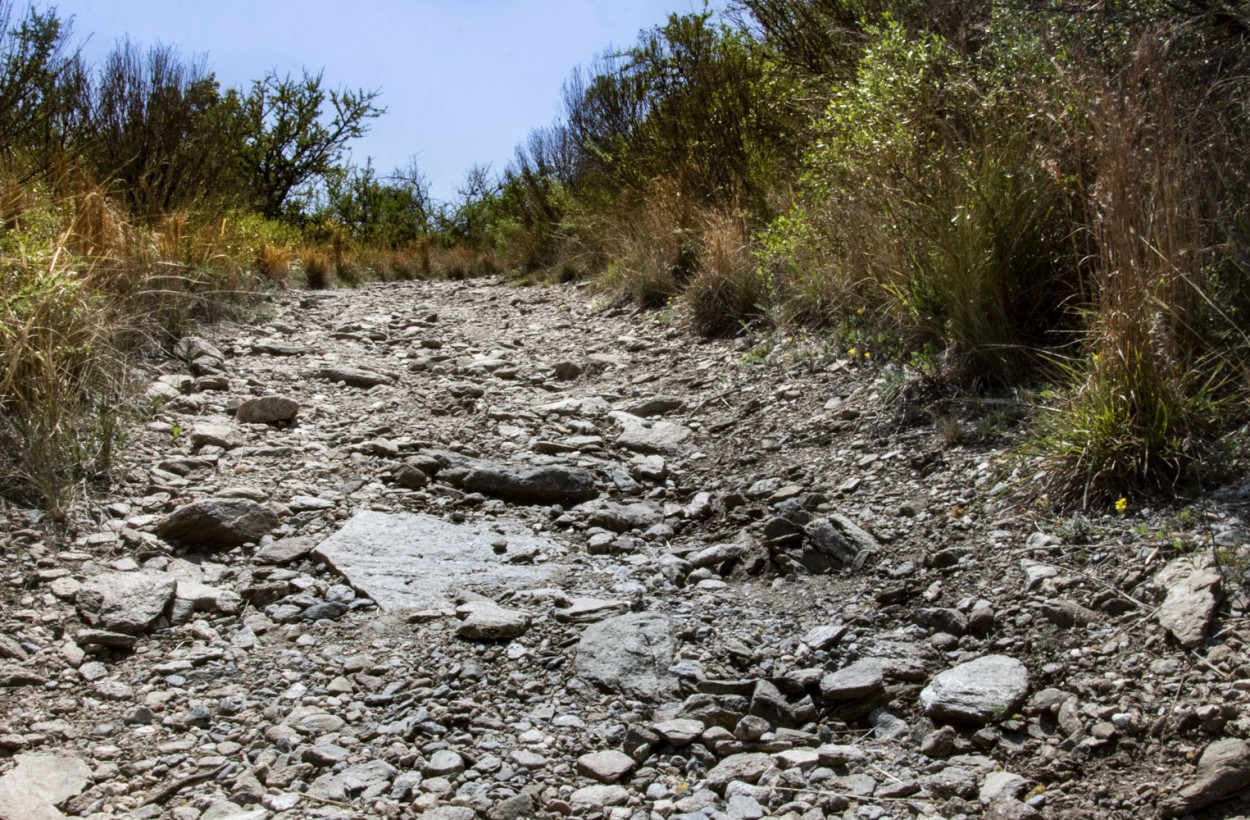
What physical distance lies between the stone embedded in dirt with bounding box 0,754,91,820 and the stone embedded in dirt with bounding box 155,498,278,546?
119 centimetres

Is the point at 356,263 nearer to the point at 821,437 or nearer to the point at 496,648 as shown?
the point at 821,437

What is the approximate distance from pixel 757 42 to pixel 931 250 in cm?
419

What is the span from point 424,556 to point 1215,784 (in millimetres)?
2300

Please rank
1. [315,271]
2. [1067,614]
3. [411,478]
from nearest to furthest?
[1067,614] < [411,478] < [315,271]

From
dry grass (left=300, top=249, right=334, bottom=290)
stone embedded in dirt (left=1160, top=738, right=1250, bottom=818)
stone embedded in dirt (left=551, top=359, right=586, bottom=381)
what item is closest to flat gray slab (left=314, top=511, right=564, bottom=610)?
stone embedded in dirt (left=1160, top=738, right=1250, bottom=818)

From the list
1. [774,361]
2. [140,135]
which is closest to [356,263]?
[140,135]

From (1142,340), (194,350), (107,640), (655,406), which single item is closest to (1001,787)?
(1142,340)

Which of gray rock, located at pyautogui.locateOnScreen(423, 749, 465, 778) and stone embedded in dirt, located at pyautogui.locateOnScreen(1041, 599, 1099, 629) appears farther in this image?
stone embedded in dirt, located at pyautogui.locateOnScreen(1041, 599, 1099, 629)

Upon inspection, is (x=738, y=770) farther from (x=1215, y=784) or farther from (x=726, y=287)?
(x=726, y=287)

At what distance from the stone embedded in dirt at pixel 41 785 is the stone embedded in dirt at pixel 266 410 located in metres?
2.65

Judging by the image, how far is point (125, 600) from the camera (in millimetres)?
2820

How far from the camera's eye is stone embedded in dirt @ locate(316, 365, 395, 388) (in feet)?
18.5

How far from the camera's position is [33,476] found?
335cm

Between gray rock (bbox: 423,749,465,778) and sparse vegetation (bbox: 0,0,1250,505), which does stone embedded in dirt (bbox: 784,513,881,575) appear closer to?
sparse vegetation (bbox: 0,0,1250,505)
